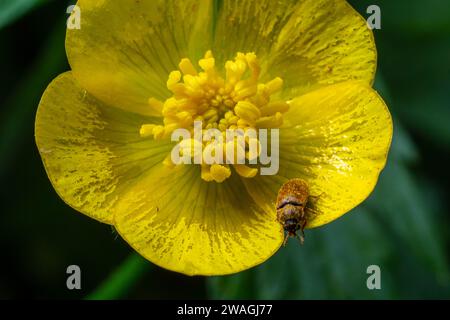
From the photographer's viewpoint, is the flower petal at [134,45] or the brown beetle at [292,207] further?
the flower petal at [134,45]

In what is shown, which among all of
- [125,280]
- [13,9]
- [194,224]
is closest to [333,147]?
[194,224]

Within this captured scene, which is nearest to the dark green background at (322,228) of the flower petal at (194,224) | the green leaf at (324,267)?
the green leaf at (324,267)

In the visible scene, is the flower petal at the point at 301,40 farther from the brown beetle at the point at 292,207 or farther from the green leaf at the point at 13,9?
the green leaf at the point at 13,9

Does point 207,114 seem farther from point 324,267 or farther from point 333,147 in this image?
point 324,267

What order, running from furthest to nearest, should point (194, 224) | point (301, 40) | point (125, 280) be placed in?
point (125, 280) → point (301, 40) → point (194, 224)

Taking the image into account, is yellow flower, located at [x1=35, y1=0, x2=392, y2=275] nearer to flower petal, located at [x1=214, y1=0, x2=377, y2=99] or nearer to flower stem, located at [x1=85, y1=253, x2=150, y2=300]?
flower petal, located at [x1=214, y1=0, x2=377, y2=99]

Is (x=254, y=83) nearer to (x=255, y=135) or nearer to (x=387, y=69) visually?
(x=255, y=135)

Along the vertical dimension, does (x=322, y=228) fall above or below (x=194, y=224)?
above
